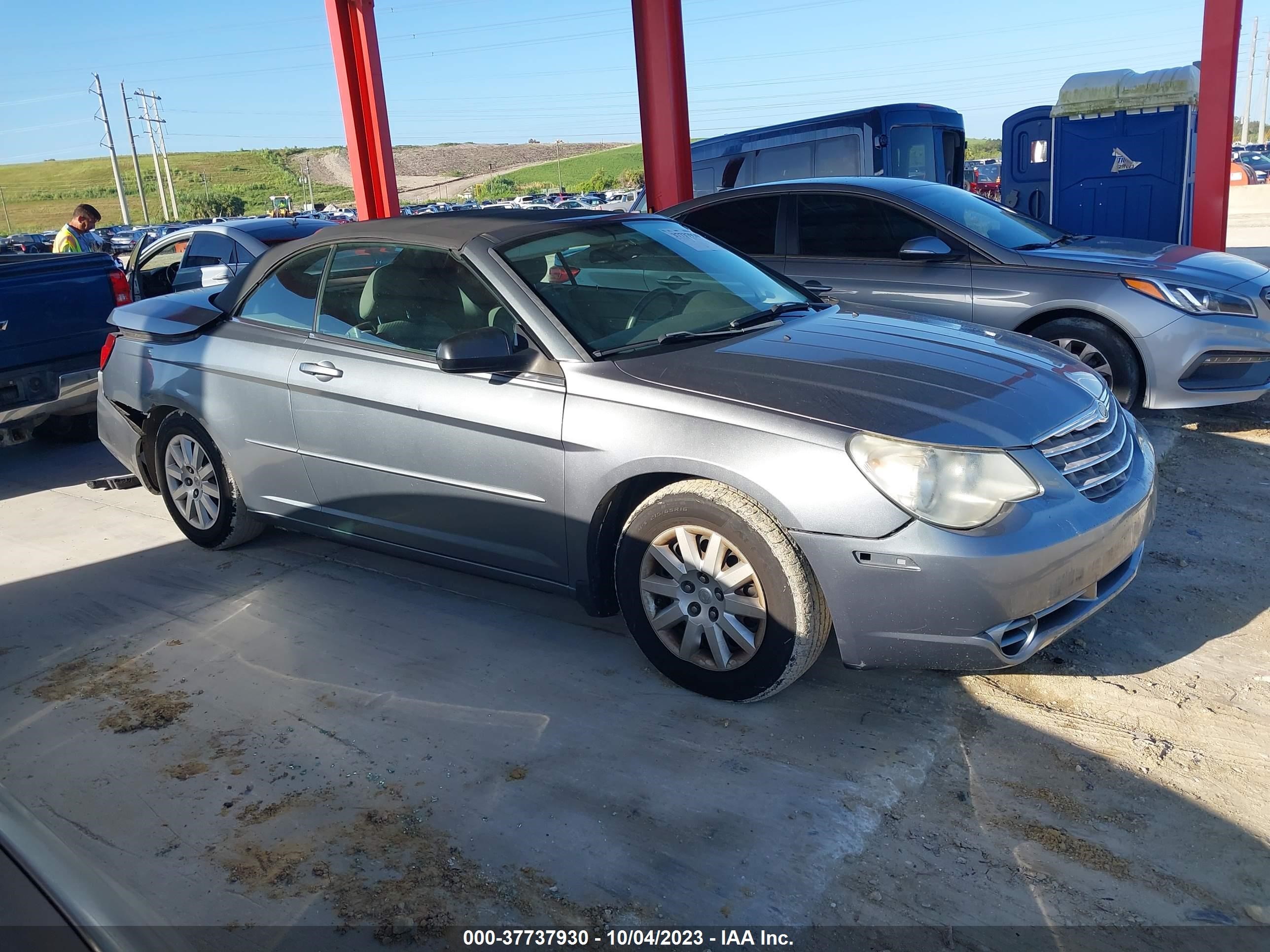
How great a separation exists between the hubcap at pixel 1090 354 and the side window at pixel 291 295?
4.11m

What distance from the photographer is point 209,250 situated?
9.47 m

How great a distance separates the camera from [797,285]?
4621 mm

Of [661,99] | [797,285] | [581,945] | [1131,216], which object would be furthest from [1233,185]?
[581,945]

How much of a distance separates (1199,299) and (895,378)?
3470mm

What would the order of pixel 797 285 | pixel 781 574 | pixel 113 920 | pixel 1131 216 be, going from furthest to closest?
pixel 1131 216 → pixel 797 285 → pixel 781 574 → pixel 113 920

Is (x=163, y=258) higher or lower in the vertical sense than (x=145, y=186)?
lower

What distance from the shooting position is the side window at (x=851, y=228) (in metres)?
6.52

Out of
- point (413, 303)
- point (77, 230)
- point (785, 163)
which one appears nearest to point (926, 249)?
point (413, 303)

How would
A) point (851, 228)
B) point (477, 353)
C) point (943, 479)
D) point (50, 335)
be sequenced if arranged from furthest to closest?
1. point (50, 335)
2. point (851, 228)
3. point (477, 353)
4. point (943, 479)

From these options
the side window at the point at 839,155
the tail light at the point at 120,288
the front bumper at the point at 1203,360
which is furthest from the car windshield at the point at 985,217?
the side window at the point at 839,155

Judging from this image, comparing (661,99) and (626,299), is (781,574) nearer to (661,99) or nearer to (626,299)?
(626,299)

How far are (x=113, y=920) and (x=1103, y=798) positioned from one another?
2.43 meters

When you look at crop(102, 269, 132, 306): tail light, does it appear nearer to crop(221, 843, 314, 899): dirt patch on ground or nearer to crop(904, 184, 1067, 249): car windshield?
crop(904, 184, 1067, 249): car windshield

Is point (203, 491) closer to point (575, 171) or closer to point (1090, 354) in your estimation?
point (1090, 354)
